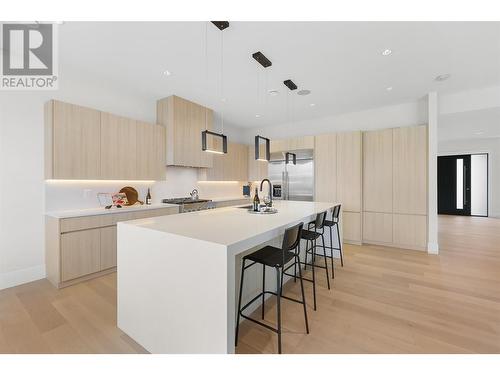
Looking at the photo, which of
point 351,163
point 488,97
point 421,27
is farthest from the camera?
point 351,163

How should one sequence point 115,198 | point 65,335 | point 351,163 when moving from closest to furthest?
point 65,335 → point 115,198 → point 351,163

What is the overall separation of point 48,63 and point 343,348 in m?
4.52

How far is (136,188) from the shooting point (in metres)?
4.17

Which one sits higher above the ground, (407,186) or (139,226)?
(407,186)

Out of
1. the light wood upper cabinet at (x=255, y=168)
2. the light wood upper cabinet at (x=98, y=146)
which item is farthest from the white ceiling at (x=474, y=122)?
the light wood upper cabinet at (x=98, y=146)

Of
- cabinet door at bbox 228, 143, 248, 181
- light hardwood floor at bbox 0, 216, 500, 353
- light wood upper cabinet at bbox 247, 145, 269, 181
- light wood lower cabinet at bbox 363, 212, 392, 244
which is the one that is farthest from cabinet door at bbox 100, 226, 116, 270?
light wood lower cabinet at bbox 363, 212, 392, 244

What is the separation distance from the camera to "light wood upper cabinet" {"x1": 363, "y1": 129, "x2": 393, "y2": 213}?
4.61 metres

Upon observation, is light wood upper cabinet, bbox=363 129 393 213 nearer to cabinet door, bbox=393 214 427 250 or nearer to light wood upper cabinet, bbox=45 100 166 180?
cabinet door, bbox=393 214 427 250

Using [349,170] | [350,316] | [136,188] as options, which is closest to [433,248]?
[349,170]

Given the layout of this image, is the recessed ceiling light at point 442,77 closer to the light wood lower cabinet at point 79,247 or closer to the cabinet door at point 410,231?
the cabinet door at point 410,231

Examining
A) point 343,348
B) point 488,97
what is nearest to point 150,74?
point 343,348

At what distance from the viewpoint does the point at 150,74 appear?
3389 mm

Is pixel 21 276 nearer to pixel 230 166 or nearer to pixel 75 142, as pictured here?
pixel 75 142
